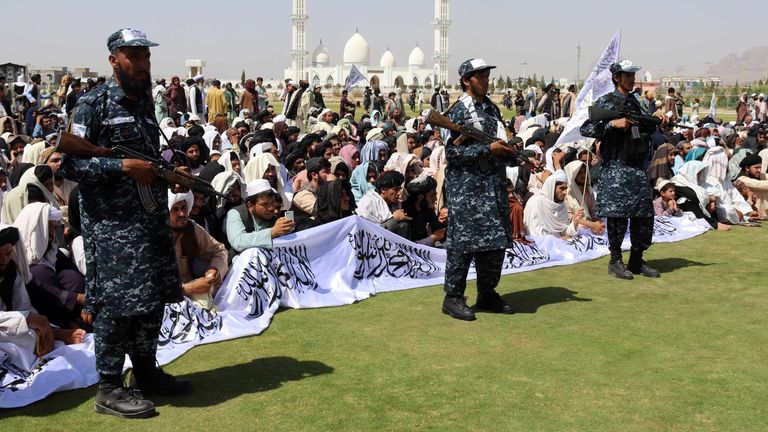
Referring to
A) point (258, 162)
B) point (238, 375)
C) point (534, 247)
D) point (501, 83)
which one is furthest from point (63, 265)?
point (501, 83)

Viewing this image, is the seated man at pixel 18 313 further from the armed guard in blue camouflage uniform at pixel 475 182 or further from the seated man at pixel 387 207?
the seated man at pixel 387 207

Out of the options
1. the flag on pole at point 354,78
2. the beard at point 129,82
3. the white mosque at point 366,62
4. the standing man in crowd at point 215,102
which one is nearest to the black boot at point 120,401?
the beard at point 129,82

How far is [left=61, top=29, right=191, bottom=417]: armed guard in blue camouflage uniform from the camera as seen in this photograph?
12.7 ft

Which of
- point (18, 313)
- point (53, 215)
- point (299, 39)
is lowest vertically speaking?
point (18, 313)

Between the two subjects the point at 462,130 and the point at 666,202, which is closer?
the point at 462,130

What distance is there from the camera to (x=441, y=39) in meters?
106

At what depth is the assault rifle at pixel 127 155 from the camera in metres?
3.76

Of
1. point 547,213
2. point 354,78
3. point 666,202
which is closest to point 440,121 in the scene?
point 547,213

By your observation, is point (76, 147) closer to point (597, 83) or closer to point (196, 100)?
point (597, 83)

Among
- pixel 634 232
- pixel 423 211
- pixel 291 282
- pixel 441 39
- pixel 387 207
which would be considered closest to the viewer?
pixel 291 282

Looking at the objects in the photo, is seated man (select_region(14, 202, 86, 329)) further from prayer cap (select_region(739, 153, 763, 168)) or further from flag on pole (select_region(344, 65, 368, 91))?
flag on pole (select_region(344, 65, 368, 91))

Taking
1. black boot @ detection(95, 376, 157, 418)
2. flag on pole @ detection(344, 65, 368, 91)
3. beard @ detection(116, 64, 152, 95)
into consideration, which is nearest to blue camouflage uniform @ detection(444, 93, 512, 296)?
beard @ detection(116, 64, 152, 95)

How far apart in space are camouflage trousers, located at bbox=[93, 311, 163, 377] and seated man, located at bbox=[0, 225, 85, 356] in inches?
34.6

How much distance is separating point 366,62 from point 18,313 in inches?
3929
